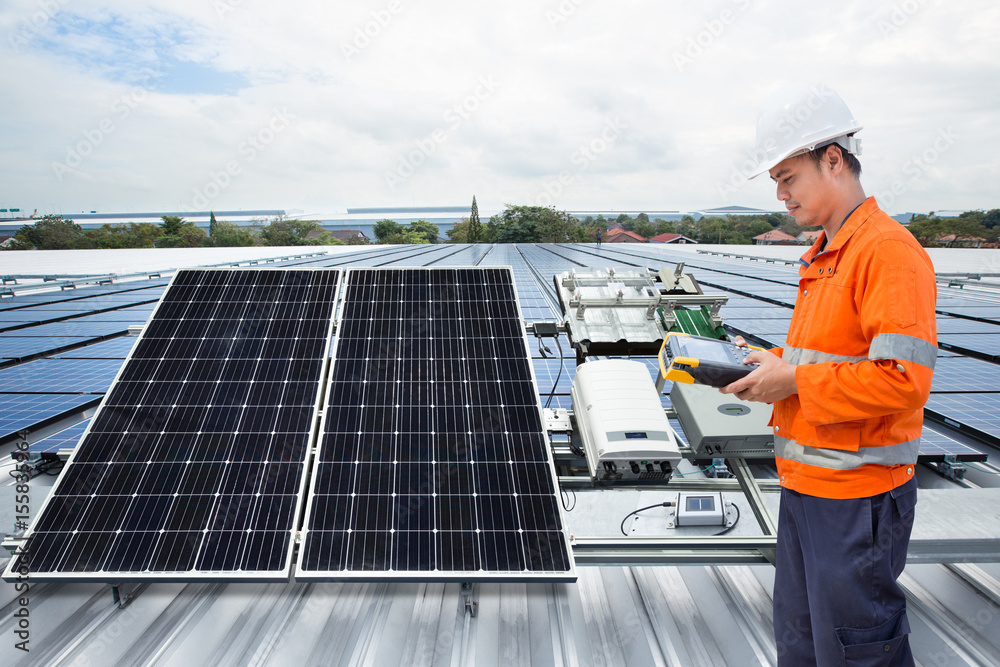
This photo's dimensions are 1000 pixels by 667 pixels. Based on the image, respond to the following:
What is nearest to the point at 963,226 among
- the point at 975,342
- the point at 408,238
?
the point at 975,342

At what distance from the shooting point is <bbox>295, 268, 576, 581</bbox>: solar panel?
2.79 m

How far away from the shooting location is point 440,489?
3076mm

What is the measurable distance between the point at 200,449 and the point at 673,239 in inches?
2257

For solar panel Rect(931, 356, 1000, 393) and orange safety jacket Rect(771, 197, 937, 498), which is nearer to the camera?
orange safety jacket Rect(771, 197, 937, 498)

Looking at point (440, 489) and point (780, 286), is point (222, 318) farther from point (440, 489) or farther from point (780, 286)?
point (780, 286)

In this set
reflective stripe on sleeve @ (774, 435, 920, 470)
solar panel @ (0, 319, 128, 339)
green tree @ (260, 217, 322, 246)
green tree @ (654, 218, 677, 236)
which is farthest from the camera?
green tree @ (654, 218, 677, 236)

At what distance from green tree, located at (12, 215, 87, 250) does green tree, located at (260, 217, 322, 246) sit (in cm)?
1494

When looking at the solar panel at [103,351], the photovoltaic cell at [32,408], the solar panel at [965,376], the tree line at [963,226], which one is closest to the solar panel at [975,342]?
the solar panel at [965,376]

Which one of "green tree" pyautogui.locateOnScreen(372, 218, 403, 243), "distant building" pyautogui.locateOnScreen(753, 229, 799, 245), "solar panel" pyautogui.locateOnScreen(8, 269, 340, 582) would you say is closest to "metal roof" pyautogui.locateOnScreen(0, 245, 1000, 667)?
"solar panel" pyautogui.locateOnScreen(8, 269, 340, 582)

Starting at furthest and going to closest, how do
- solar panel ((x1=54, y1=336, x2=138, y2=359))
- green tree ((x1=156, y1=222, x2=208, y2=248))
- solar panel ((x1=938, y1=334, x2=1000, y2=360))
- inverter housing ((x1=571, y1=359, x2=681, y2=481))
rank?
green tree ((x1=156, y1=222, x2=208, y2=248)) < solar panel ((x1=938, y1=334, x2=1000, y2=360)) < solar panel ((x1=54, y1=336, x2=138, y2=359)) < inverter housing ((x1=571, y1=359, x2=681, y2=481))

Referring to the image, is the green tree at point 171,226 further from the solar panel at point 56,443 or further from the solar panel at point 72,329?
the solar panel at point 56,443

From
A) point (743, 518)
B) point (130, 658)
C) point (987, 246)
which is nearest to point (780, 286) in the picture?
point (743, 518)

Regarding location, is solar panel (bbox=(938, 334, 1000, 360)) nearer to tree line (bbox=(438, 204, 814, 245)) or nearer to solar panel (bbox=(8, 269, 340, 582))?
solar panel (bbox=(8, 269, 340, 582))

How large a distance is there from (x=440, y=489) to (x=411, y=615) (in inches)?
30.0
